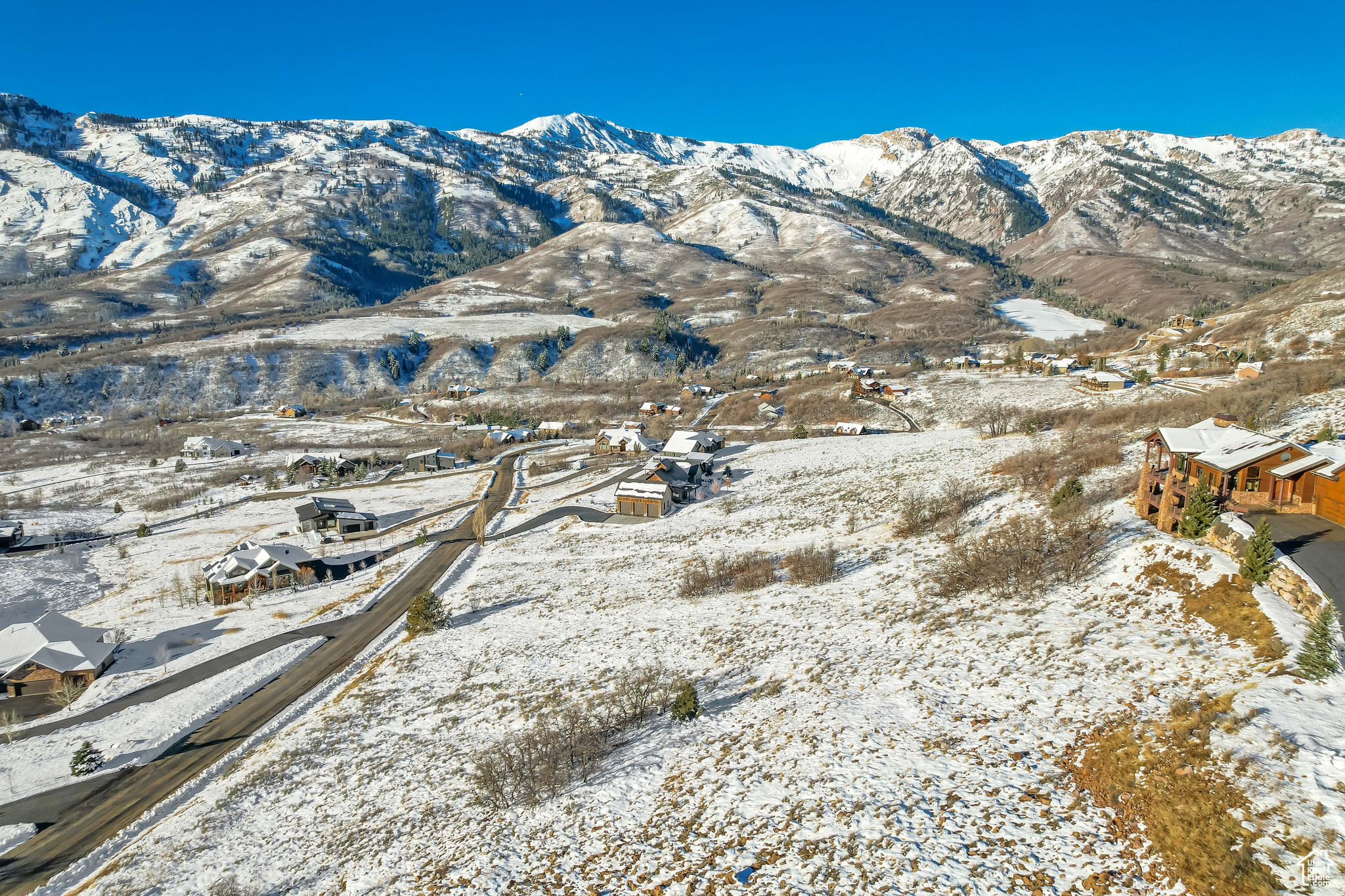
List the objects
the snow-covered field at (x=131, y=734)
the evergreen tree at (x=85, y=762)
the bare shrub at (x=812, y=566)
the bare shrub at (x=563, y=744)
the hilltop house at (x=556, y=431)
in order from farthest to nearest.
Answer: the hilltop house at (x=556, y=431), the bare shrub at (x=812, y=566), the snow-covered field at (x=131, y=734), the evergreen tree at (x=85, y=762), the bare shrub at (x=563, y=744)

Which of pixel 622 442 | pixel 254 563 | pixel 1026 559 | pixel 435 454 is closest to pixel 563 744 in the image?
pixel 1026 559

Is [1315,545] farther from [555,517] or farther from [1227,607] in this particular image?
[555,517]

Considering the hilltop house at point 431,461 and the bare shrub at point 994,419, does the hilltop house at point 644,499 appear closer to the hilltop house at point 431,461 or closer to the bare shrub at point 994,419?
the bare shrub at point 994,419

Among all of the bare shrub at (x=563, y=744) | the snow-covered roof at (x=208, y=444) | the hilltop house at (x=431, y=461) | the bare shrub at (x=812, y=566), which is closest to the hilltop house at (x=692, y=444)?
the hilltop house at (x=431, y=461)

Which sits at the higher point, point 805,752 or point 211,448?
point 211,448

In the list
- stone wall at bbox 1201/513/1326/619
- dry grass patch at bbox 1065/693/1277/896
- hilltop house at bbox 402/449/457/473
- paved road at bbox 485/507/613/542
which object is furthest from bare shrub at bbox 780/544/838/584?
hilltop house at bbox 402/449/457/473

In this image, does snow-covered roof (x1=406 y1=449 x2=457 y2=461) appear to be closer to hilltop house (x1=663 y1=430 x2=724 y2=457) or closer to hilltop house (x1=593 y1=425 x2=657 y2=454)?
hilltop house (x1=593 y1=425 x2=657 y2=454)

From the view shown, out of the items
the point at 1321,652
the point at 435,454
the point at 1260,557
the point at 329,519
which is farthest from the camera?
the point at 435,454

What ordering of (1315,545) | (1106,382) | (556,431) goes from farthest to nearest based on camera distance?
(556,431)
(1106,382)
(1315,545)
